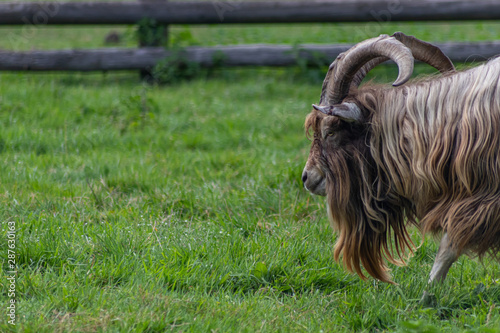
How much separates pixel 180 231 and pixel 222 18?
567 centimetres

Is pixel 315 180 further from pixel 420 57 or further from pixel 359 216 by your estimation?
pixel 420 57

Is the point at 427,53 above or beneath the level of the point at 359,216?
above

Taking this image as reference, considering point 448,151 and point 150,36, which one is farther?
point 150,36

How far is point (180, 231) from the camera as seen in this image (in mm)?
4316

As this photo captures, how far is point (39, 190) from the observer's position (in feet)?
16.3

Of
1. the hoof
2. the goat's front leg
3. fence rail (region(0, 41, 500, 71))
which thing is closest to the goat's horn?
the goat's front leg

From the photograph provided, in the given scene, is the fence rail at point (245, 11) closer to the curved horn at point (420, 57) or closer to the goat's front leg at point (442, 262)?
the curved horn at point (420, 57)

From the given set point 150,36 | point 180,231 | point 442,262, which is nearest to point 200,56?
point 150,36

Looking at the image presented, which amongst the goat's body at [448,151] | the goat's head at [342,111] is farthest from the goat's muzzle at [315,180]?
the goat's body at [448,151]

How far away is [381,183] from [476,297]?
2.91 ft

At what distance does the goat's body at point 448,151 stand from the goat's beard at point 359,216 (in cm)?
9

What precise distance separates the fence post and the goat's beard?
6.14 m

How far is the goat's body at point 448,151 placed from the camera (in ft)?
10.7

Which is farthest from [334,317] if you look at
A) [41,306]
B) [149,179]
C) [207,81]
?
[207,81]
